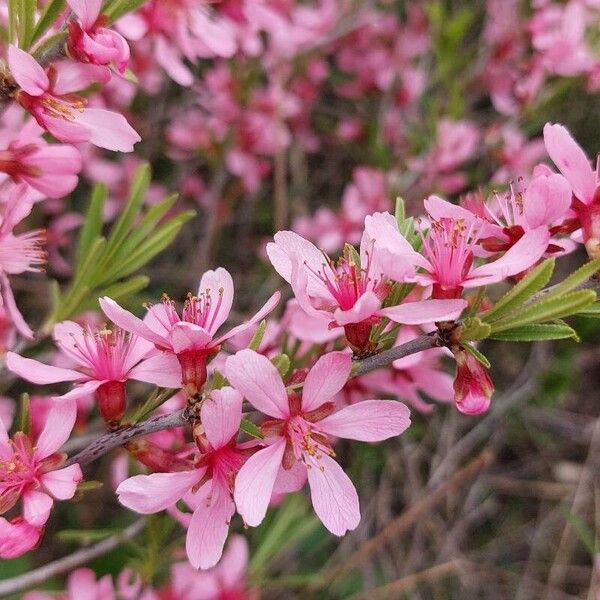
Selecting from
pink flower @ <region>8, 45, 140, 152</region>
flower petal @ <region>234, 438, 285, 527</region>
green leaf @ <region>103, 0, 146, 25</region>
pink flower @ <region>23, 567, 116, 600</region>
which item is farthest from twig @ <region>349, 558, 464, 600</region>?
green leaf @ <region>103, 0, 146, 25</region>

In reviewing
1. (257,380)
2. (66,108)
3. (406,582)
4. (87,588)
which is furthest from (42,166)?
(406,582)

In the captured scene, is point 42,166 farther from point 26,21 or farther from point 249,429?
point 249,429

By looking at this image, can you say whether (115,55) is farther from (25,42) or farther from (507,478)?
(507,478)

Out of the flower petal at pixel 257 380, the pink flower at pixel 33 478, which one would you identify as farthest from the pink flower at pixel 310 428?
the pink flower at pixel 33 478

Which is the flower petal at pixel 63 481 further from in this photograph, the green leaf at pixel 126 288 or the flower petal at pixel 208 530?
the green leaf at pixel 126 288

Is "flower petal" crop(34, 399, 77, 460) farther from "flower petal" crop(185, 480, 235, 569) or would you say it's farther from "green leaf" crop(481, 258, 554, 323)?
"green leaf" crop(481, 258, 554, 323)
